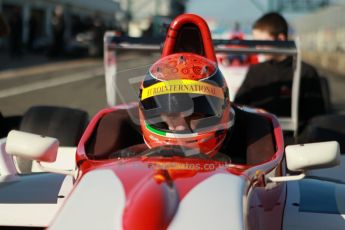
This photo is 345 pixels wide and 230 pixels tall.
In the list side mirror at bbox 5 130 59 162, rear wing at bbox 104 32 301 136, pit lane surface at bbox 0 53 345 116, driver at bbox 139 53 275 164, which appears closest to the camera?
side mirror at bbox 5 130 59 162

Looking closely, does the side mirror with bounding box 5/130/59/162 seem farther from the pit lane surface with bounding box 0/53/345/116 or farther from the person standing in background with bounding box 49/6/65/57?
the person standing in background with bounding box 49/6/65/57

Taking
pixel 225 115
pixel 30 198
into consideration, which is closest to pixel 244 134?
pixel 225 115

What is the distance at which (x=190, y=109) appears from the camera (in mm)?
3256

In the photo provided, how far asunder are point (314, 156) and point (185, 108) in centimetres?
65

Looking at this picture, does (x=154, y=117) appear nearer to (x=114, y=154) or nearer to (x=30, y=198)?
(x=114, y=154)

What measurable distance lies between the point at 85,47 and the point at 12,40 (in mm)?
4682

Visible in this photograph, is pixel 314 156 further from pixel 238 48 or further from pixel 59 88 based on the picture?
pixel 59 88

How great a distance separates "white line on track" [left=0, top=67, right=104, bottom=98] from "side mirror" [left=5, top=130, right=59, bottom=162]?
9397 mm

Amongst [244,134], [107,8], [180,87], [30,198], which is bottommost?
[107,8]

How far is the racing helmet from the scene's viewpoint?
3.27 metres

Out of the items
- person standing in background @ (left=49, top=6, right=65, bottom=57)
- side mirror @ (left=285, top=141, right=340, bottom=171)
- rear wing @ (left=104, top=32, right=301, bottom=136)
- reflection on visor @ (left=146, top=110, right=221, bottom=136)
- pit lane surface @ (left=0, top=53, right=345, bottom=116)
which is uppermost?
reflection on visor @ (left=146, top=110, right=221, bottom=136)

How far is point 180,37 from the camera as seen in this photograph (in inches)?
168

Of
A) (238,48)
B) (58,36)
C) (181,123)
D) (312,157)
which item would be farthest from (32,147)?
(58,36)

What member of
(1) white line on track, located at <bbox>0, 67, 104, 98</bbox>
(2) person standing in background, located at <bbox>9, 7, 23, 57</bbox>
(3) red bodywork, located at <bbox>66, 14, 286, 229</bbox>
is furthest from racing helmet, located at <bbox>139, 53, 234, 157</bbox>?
(2) person standing in background, located at <bbox>9, 7, 23, 57</bbox>
